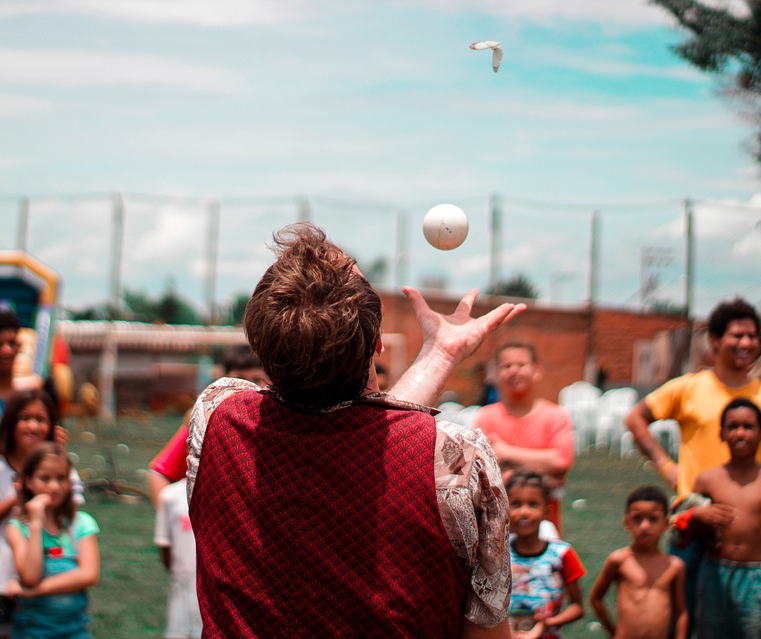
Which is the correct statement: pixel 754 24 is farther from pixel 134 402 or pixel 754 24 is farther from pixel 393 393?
pixel 134 402

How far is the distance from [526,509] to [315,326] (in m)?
2.51

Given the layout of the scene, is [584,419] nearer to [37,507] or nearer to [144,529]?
[144,529]

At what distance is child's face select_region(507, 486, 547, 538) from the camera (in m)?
4.05

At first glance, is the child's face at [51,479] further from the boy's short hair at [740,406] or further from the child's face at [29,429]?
the boy's short hair at [740,406]

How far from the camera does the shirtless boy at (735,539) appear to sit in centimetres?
425

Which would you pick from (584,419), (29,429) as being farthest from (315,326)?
(584,419)

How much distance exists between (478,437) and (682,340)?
1648 cm

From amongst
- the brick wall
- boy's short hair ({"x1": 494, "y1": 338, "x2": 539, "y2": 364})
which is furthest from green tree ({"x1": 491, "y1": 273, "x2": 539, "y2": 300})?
boy's short hair ({"x1": 494, "y1": 338, "x2": 539, "y2": 364})

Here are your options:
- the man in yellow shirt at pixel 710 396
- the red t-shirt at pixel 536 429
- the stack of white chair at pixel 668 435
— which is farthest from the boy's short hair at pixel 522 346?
the stack of white chair at pixel 668 435

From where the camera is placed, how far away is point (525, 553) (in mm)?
4098

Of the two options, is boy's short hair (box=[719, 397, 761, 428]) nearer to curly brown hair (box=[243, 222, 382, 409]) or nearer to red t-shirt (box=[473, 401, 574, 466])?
red t-shirt (box=[473, 401, 574, 466])

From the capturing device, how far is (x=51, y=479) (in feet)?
13.1

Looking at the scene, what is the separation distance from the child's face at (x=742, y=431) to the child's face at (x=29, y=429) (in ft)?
9.88

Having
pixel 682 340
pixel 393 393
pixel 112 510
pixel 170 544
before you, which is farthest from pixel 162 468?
pixel 682 340
